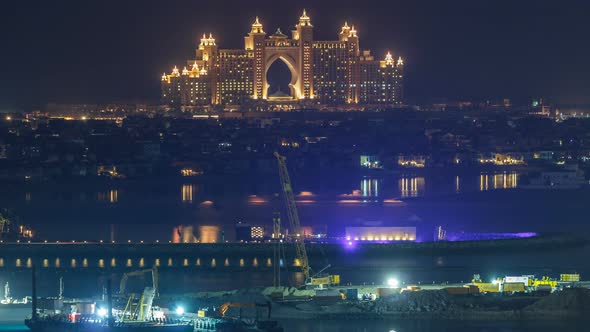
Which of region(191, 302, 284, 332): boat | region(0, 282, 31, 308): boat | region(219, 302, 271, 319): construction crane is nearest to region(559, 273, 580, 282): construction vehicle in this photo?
region(219, 302, 271, 319): construction crane

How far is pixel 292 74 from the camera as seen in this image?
56.3 meters

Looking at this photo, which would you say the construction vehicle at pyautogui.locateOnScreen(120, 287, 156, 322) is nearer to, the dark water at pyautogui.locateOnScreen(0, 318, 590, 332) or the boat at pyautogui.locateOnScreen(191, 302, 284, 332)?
the boat at pyautogui.locateOnScreen(191, 302, 284, 332)

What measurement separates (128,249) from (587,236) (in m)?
5.49

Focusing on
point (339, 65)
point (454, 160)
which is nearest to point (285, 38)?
point (339, 65)

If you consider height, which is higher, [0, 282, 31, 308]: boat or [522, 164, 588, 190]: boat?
[522, 164, 588, 190]: boat

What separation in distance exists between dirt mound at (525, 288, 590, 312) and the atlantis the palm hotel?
3928cm

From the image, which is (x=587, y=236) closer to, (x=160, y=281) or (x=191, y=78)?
(x=160, y=281)

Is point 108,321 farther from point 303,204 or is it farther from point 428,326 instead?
point 303,204

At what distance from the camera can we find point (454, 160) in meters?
Answer: 38.3

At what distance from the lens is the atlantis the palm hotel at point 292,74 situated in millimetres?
54750

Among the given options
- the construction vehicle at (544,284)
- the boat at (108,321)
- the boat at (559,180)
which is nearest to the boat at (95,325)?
the boat at (108,321)

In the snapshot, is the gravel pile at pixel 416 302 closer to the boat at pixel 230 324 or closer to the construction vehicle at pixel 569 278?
the boat at pixel 230 324

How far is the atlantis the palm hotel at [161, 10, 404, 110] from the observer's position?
54.8m

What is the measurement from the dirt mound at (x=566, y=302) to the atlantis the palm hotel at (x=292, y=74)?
1546 inches
